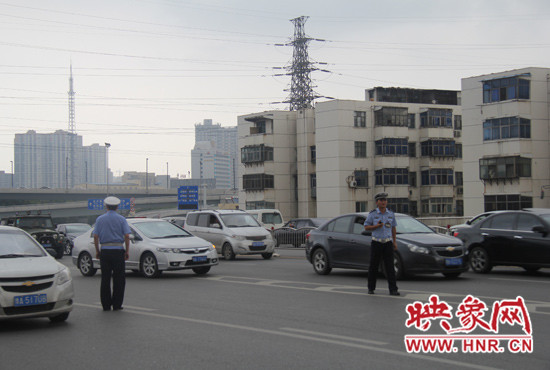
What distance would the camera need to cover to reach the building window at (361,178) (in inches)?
2795

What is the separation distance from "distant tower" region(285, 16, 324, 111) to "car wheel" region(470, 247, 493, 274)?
7507 cm

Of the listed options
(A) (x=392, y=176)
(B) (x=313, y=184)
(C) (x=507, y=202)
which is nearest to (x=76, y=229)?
(C) (x=507, y=202)

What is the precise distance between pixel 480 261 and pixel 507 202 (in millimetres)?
39594

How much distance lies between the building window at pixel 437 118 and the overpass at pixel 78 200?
97.8 ft

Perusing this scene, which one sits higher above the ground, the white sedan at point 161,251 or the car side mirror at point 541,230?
the car side mirror at point 541,230

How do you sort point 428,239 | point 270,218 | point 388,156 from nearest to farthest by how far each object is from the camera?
point 428,239
point 270,218
point 388,156

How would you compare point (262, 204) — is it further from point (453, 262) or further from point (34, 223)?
point (453, 262)

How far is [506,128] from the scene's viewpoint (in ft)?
180

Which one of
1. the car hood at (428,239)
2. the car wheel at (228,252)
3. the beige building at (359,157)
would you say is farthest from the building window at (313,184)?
the car hood at (428,239)

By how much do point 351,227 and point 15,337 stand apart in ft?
30.4

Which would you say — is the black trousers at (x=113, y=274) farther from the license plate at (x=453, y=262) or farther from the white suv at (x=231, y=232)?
the white suv at (x=231, y=232)

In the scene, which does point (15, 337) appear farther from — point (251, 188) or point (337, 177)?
point (251, 188)

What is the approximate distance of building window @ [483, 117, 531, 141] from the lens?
2126 inches

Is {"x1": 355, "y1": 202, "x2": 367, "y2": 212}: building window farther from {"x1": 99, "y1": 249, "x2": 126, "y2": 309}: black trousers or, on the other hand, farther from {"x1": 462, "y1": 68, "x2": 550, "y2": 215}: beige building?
{"x1": 99, "y1": 249, "x2": 126, "y2": 309}: black trousers
